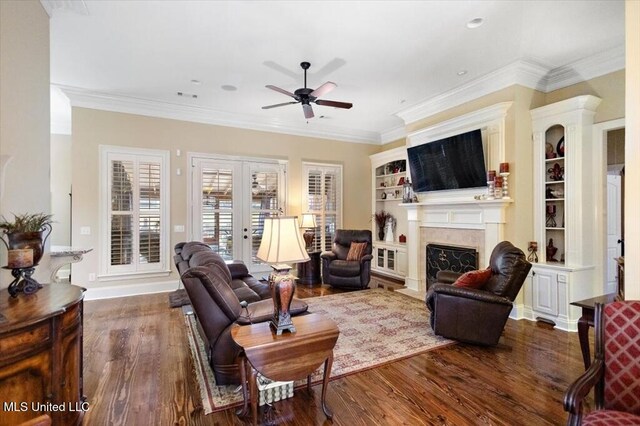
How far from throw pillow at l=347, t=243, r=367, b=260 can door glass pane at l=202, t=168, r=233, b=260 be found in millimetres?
2305

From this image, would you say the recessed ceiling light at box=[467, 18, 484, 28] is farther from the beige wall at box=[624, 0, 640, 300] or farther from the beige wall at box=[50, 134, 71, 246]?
the beige wall at box=[50, 134, 71, 246]

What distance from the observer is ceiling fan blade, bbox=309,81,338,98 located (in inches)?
134

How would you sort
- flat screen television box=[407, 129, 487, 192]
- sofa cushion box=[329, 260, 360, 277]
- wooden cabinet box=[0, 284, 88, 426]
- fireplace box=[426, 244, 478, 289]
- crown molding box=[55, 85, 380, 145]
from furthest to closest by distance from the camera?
sofa cushion box=[329, 260, 360, 277] < crown molding box=[55, 85, 380, 145] < fireplace box=[426, 244, 478, 289] < flat screen television box=[407, 129, 487, 192] < wooden cabinet box=[0, 284, 88, 426]

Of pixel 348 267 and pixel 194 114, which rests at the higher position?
pixel 194 114

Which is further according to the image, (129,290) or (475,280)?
(129,290)

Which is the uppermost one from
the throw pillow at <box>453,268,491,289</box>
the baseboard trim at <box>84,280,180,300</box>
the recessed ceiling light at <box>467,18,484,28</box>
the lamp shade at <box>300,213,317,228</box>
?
the recessed ceiling light at <box>467,18,484,28</box>

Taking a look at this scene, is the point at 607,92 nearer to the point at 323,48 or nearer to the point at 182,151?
the point at 323,48

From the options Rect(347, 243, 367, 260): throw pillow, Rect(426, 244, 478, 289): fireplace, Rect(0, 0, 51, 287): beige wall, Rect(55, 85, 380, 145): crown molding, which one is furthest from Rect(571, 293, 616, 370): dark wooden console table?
Rect(55, 85, 380, 145): crown molding

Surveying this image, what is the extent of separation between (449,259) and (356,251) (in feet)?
5.26

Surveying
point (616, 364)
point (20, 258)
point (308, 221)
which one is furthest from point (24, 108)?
point (308, 221)

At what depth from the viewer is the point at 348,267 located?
5.48 m

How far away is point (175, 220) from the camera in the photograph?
5.58m

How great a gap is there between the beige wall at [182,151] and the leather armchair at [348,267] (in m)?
1.26

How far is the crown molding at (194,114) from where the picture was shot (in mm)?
4949
